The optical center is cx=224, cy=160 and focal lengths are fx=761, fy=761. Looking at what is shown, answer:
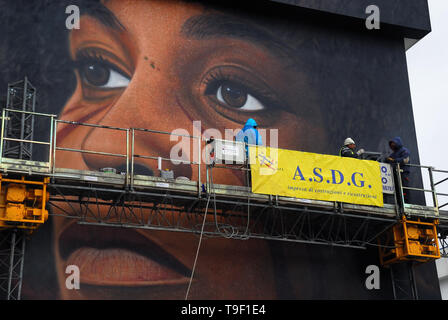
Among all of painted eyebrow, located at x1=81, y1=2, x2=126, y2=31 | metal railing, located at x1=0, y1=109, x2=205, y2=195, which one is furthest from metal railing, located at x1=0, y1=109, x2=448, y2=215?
painted eyebrow, located at x1=81, y1=2, x2=126, y2=31

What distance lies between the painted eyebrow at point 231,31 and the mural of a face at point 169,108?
4 cm

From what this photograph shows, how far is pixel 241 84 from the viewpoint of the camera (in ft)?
86.1

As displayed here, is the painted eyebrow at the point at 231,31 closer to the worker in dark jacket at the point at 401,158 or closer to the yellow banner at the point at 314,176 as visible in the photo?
the worker in dark jacket at the point at 401,158

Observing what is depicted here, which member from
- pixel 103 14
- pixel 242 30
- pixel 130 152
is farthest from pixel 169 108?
pixel 242 30

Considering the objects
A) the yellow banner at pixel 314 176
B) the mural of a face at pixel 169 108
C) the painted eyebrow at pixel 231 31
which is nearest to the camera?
the yellow banner at pixel 314 176

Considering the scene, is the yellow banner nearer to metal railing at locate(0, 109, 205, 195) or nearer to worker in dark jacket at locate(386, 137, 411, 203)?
worker in dark jacket at locate(386, 137, 411, 203)

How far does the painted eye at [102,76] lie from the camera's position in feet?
78.5

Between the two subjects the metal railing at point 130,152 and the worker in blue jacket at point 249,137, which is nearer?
the metal railing at point 130,152

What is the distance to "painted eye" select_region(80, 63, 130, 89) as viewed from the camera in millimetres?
23922

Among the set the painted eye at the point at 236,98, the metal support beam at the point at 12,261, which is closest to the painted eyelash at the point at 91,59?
the painted eye at the point at 236,98

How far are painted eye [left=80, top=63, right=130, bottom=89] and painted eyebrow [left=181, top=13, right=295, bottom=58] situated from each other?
9.77 feet

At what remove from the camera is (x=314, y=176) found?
73.9 feet
